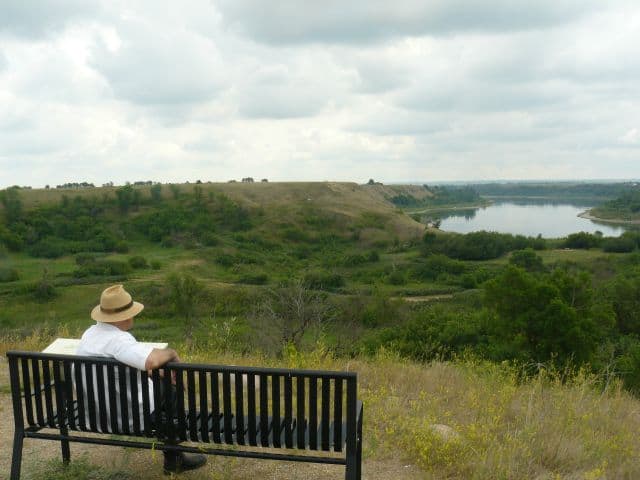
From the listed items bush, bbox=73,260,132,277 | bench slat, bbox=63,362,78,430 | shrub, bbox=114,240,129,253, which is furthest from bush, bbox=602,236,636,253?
bench slat, bbox=63,362,78,430

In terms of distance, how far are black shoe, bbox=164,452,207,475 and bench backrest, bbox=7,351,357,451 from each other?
0.40 metres

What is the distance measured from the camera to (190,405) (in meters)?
3.10

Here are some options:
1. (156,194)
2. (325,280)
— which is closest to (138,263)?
(325,280)

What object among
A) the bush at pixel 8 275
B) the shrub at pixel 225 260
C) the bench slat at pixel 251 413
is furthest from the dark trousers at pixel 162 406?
the shrub at pixel 225 260

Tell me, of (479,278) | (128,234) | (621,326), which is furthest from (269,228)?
(621,326)

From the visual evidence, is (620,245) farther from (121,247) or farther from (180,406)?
(180,406)

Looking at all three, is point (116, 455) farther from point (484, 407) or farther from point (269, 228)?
point (269, 228)

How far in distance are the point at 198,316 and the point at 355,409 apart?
4209 cm

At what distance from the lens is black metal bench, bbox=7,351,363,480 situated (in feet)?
9.57

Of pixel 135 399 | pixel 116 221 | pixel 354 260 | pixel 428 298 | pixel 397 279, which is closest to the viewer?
pixel 135 399

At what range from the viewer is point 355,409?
9.35 feet

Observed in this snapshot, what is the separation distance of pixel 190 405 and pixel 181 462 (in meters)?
0.75

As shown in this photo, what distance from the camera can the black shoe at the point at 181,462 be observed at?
3.53 metres

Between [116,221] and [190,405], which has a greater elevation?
[190,405]
